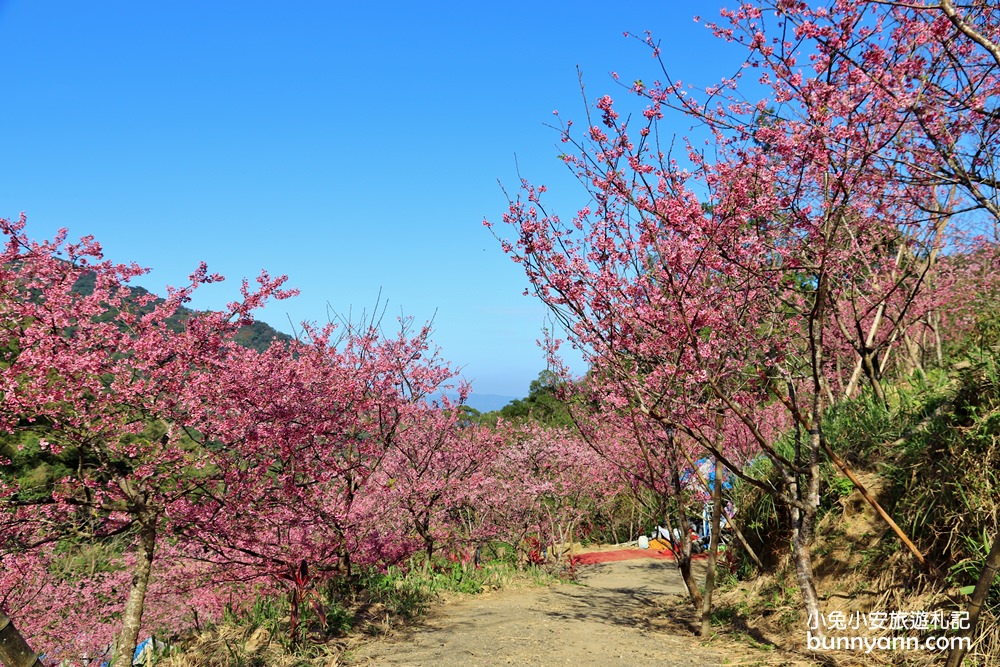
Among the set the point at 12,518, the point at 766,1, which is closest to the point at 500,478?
the point at 12,518

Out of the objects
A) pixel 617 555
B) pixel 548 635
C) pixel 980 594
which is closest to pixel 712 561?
pixel 548 635

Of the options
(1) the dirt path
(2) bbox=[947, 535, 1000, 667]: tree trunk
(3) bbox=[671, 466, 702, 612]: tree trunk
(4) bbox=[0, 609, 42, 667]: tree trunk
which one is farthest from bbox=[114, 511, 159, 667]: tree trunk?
(2) bbox=[947, 535, 1000, 667]: tree trunk

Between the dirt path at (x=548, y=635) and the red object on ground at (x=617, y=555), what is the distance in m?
3.78

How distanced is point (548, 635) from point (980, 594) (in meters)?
4.30

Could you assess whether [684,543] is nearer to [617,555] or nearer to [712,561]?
[712,561]

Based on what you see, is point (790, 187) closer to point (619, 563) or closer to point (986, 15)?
point (986, 15)

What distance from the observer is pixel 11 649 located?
3035mm

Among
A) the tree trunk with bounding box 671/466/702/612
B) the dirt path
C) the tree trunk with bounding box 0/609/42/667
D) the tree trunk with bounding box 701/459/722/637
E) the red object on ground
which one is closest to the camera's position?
the tree trunk with bounding box 0/609/42/667

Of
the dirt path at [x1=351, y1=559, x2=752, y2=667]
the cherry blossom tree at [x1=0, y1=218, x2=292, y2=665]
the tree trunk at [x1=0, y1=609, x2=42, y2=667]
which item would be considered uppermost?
the cherry blossom tree at [x1=0, y1=218, x2=292, y2=665]

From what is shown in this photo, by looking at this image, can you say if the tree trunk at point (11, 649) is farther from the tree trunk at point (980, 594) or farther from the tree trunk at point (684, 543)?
the tree trunk at point (684, 543)

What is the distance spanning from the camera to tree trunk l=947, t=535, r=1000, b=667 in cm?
464

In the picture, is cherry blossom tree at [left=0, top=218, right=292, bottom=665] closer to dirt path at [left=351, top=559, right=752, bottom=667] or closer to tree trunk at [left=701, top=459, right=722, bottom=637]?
dirt path at [left=351, top=559, right=752, bottom=667]

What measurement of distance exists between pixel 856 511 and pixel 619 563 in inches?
292

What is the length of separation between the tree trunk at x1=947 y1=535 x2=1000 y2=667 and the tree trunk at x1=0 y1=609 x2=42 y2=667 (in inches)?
221
